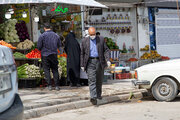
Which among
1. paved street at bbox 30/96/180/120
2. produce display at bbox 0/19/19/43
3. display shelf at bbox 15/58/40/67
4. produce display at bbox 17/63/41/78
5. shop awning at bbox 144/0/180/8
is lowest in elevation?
paved street at bbox 30/96/180/120

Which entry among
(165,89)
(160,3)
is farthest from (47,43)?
(160,3)

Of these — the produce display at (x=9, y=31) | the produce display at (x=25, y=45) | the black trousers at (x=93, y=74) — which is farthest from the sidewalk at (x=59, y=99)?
the produce display at (x=9, y=31)

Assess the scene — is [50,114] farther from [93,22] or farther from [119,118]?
[93,22]

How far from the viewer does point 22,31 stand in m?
14.0

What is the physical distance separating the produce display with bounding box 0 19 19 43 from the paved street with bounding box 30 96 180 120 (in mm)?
5827

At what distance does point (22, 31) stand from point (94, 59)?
5.93 metres

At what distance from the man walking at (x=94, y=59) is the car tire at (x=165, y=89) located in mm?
→ 1460

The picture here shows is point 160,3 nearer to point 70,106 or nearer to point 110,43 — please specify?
point 110,43

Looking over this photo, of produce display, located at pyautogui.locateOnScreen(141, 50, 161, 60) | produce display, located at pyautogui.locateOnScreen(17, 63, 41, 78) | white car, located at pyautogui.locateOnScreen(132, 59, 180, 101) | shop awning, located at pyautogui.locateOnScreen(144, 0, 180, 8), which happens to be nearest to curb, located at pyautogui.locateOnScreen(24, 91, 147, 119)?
white car, located at pyautogui.locateOnScreen(132, 59, 180, 101)

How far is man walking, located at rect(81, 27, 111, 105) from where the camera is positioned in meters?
8.86

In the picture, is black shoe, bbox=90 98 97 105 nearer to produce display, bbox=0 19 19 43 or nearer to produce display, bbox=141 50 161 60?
produce display, bbox=0 19 19 43

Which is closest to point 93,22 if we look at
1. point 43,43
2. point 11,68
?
point 43,43

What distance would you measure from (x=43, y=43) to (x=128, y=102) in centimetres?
335

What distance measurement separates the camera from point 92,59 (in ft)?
Answer: 29.2
